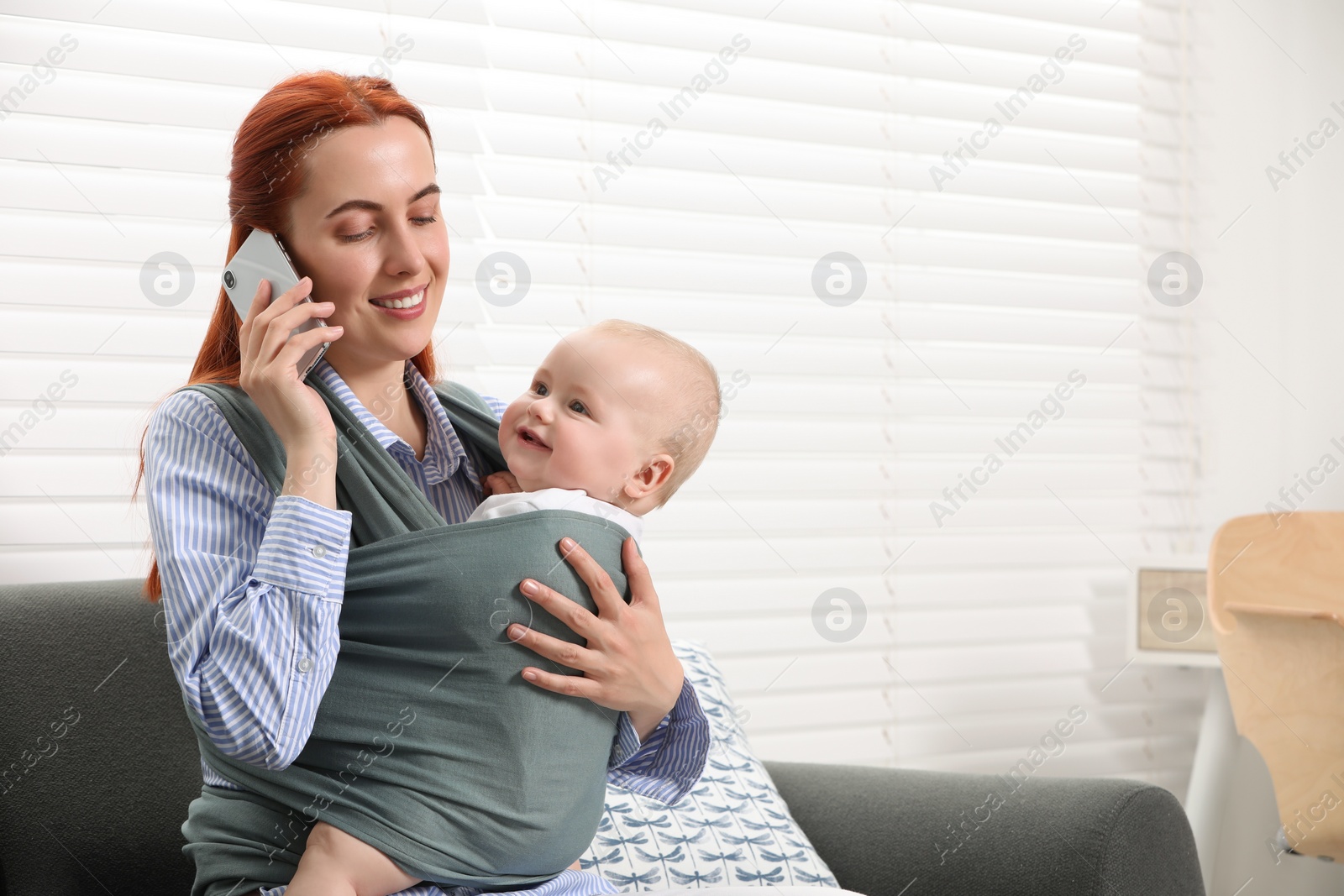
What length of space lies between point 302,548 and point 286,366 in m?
0.19

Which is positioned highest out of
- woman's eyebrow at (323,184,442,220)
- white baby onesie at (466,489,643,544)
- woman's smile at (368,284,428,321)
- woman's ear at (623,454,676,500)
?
woman's eyebrow at (323,184,442,220)

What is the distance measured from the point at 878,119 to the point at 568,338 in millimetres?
1635

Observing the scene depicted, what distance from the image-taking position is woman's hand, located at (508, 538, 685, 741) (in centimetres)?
107

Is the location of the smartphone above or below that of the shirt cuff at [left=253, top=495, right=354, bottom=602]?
above

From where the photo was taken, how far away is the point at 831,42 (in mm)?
2613

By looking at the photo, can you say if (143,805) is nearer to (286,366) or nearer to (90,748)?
(90,748)

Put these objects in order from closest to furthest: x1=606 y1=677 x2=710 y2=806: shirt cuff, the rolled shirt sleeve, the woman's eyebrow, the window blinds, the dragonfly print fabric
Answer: the rolled shirt sleeve < the woman's eyebrow < x1=606 y1=677 x2=710 y2=806: shirt cuff < the dragonfly print fabric < the window blinds

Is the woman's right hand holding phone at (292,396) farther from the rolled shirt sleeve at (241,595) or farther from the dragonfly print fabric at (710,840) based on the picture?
the dragonfly print fabric at (710,840)

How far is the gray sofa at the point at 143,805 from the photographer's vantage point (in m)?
1.45

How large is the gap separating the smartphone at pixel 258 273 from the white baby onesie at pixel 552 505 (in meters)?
0.26

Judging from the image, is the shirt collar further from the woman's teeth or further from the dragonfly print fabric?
the dragonfly print fabric

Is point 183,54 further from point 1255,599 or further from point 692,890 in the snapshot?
point 1255,599

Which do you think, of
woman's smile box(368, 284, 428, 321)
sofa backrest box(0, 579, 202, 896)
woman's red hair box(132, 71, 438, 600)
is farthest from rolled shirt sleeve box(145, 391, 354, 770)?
sofa backrest box(0, 579, 202, 896)

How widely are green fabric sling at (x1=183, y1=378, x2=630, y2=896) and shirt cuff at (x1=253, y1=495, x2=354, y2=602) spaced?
0.20 ft
